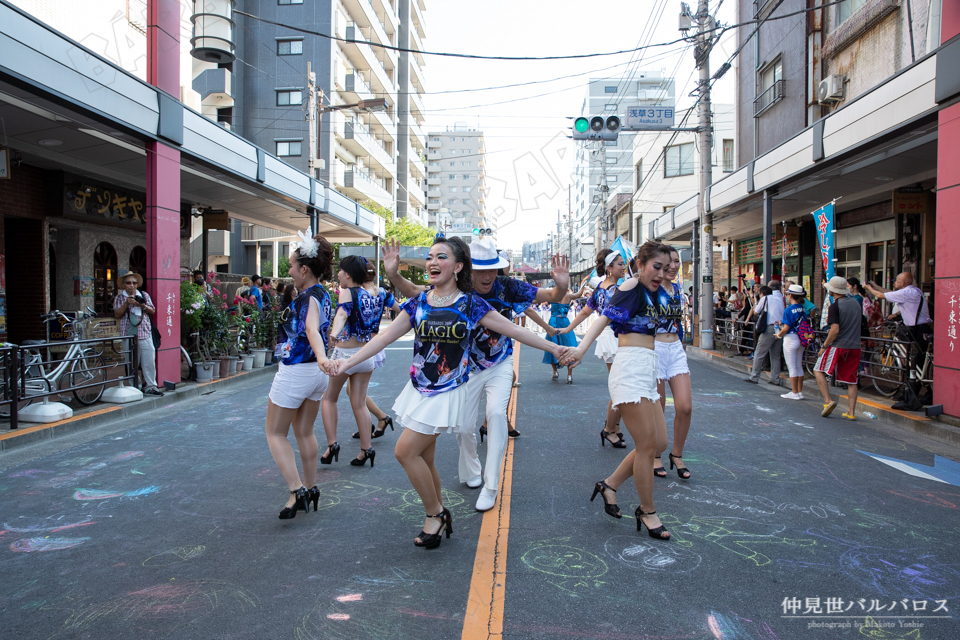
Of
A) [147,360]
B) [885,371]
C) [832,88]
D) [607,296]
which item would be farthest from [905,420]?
[147,360]

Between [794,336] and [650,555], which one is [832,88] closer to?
[794,336]

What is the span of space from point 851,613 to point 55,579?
13.7 feet

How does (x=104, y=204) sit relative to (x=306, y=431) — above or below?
above

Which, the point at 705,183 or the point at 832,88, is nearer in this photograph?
the point at 832,88

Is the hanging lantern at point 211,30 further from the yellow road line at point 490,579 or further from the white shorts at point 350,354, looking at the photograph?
the yellow road line at point 490,579

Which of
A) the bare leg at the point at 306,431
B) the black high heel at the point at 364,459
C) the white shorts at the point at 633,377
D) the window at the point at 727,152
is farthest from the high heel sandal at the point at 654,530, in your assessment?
the window at the point at 727,152

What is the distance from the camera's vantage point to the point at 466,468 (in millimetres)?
5109

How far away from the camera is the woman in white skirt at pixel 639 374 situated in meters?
4.00

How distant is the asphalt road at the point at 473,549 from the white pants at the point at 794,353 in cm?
296

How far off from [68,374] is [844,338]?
9914mm

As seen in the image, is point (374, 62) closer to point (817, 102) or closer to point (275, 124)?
point (275, 124)

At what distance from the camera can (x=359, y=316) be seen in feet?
18.9

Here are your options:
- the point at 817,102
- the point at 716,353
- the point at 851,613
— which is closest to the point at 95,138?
the point at 851,613

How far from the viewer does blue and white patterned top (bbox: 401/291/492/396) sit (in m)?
3.72
